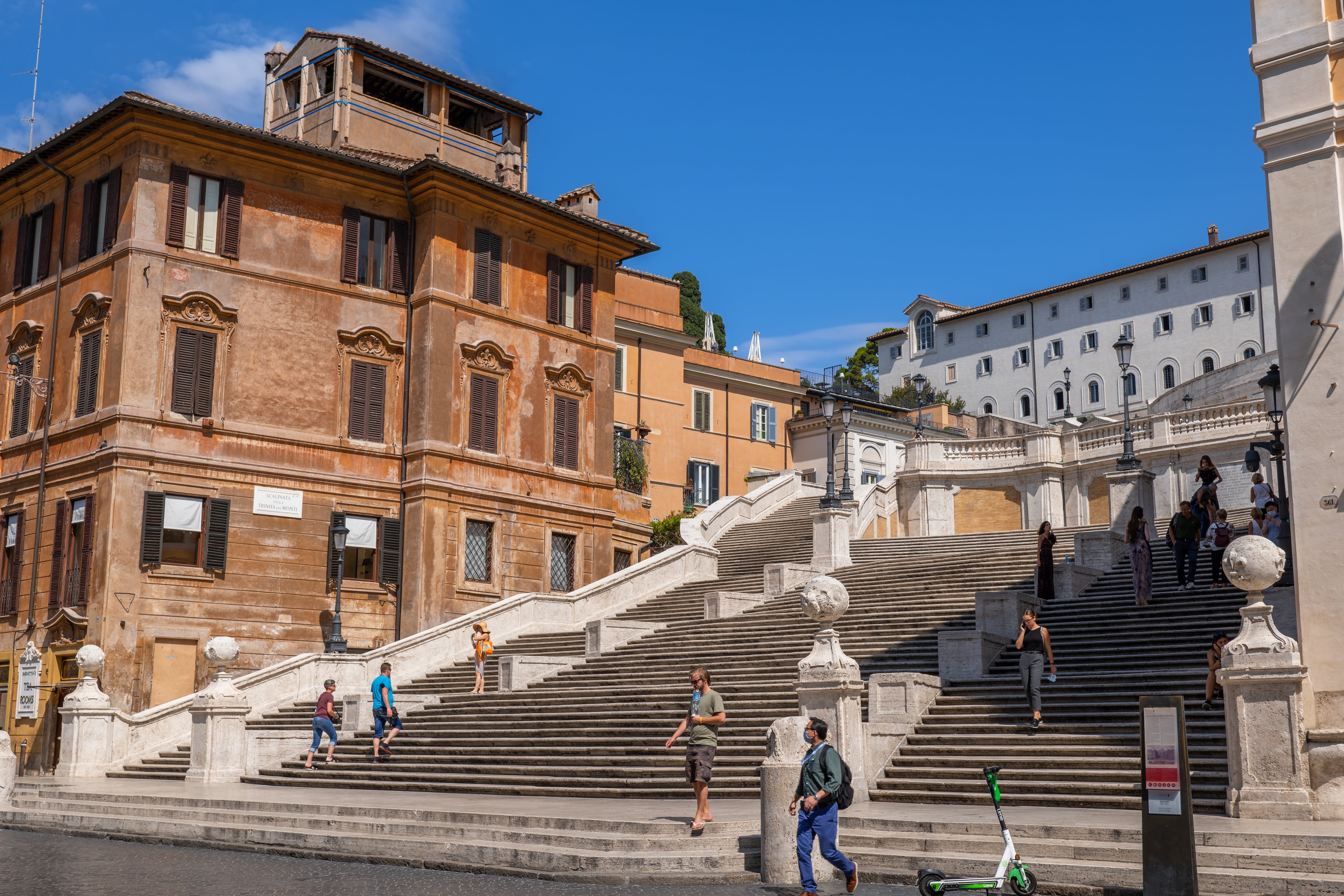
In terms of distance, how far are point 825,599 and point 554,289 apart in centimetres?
2191

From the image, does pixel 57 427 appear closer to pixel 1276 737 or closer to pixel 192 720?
pixel 192 720

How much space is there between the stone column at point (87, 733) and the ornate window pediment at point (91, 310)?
28.2 ft

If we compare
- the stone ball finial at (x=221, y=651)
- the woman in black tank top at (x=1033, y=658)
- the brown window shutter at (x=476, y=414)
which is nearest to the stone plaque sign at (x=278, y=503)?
the brown window shutter at (x=476, y=414)

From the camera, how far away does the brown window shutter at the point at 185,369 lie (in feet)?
96.3

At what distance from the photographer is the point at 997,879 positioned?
1009 cm

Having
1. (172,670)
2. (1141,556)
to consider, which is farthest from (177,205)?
(1141,556)

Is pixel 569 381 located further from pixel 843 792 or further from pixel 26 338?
pixel 843 792

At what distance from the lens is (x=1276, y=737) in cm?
1309

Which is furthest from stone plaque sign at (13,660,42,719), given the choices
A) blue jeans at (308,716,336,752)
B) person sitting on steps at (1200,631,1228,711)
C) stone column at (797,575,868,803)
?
person sitting on steps at (1200,631,1228,711)

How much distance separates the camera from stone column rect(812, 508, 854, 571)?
30.5 meters

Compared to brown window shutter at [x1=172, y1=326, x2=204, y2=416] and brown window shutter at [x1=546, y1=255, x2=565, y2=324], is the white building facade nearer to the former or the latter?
brown window shutter at [x1=546, y1=255, x2=565, y2=324]

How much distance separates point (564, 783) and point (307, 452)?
15.0m

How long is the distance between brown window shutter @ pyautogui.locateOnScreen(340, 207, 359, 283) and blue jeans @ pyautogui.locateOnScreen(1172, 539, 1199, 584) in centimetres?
1975

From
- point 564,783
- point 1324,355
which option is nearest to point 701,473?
point 564,783
